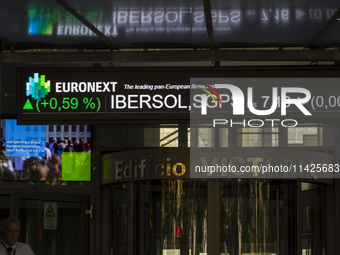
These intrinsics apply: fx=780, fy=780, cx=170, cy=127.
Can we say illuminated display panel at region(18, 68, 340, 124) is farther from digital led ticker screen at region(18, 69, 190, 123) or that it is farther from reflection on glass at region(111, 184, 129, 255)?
reflection on glass at region(111, 184, 129, 255)

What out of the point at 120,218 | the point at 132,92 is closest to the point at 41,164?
the point at 120,218

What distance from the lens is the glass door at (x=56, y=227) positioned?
882cm

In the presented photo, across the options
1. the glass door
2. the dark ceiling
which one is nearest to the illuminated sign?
the glass door

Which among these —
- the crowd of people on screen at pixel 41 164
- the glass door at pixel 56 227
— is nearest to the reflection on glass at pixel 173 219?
the glass door at pixel 56 227

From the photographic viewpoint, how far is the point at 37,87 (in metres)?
7.07

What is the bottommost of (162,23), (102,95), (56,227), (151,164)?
(56,227)

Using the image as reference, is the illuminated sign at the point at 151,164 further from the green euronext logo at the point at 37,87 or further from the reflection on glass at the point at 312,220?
the green euronext logo at the point at 37,87

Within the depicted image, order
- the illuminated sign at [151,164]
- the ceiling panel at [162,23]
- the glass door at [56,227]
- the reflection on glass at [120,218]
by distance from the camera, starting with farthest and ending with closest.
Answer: the glass door at [56,227], the reflection on glass at [120,218], the illuminated sign at [151,164], the ceiling panel at [162,23]

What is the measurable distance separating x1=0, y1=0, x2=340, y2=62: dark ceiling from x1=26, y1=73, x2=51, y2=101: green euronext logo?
216mm

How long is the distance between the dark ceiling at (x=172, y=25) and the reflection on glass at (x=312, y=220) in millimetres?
1678

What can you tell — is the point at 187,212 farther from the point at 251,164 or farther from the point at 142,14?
the point at 142,14

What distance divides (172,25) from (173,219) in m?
2.67

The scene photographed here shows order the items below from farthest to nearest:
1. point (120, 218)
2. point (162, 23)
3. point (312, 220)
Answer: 1. point (120, 218)
2. point (312, 220)
3. point (162, 23)

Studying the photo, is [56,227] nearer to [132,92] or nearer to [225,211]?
[225,211]
